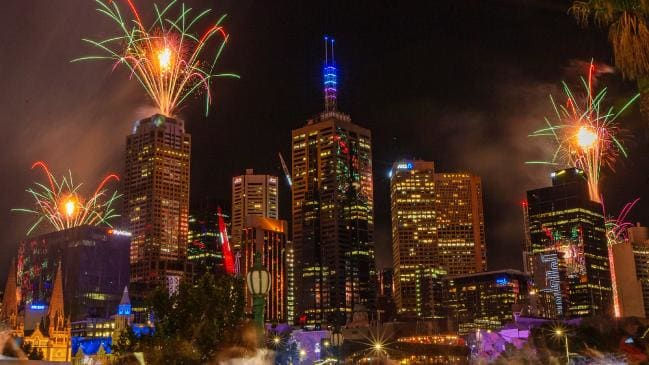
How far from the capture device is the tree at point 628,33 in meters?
11.4

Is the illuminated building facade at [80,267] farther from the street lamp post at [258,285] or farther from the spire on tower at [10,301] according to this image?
the street lamp post at [258,285]

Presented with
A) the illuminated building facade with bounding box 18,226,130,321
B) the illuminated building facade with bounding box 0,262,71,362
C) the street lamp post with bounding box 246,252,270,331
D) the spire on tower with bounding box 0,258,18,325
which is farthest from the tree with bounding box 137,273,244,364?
the illuminated building facade with bounding box 18,226,130,321

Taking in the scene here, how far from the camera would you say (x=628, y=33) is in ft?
37.4

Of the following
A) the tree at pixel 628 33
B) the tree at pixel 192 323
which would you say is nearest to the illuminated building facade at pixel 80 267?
the tree at pixel 192 323

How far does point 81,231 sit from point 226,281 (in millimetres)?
157314

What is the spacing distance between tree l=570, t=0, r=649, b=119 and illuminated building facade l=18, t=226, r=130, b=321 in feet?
549

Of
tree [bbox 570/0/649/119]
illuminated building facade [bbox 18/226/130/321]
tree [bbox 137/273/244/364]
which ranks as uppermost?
illuminated building facade [bbox 18/226/130/321]

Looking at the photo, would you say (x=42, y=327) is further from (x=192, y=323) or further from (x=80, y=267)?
(x=192, y=323)

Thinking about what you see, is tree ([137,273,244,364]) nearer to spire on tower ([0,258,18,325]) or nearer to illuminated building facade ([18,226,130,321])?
spire on tower ([0,258,18,325])

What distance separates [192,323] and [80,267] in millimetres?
157580

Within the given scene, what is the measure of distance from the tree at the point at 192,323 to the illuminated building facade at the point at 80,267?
5893 inches

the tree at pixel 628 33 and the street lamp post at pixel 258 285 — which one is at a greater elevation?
the tree at pixel 628 33

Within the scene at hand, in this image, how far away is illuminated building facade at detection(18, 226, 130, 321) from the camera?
168750 millimetres

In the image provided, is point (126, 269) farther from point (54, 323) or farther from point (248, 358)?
point (248, 358)
